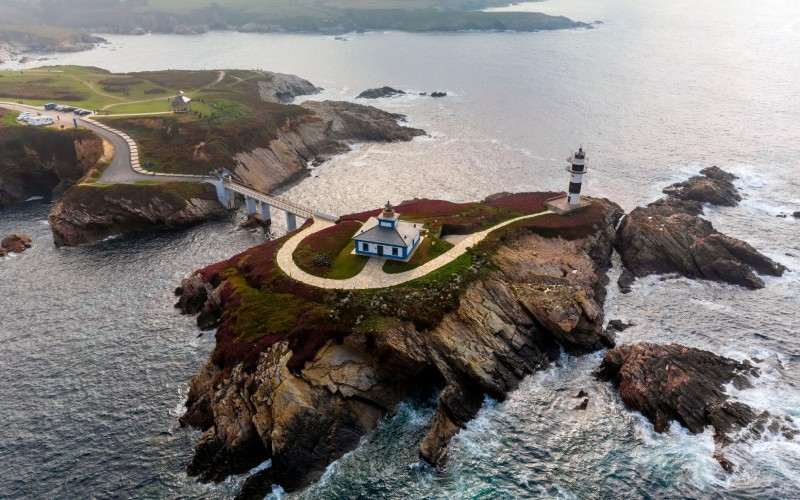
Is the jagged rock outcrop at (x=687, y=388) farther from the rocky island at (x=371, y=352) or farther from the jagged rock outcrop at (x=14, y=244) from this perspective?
the jagged rock outcrop at (x=14, y=244)

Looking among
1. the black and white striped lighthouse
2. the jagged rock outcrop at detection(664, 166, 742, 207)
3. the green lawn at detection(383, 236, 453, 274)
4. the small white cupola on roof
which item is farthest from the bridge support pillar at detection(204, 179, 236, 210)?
the jagged rock outcrop at detection(664, 166, 742, 207)

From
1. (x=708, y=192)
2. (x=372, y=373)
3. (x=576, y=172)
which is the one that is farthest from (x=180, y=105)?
(x=708, y=192)

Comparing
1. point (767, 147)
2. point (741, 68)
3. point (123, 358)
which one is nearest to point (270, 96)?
point (123, 358)

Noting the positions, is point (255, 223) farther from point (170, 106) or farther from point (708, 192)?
point (708, 192)

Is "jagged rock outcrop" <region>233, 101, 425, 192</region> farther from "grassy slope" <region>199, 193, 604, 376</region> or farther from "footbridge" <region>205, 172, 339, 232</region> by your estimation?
"grassy slope" <region>199, 193, 604, 376</region>

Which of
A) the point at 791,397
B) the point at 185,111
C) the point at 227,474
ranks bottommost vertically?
the point at 227,474

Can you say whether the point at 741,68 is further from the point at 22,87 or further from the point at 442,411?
the point at 22,87
